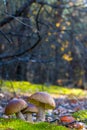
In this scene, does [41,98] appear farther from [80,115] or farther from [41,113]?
[80,115]

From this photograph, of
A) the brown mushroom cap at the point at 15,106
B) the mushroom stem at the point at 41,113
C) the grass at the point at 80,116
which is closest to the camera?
the brown mushroom cap at the point at 15,106

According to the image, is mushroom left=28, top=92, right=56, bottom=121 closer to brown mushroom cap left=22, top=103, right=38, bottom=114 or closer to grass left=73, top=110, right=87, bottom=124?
brown mushroom cap left=22, top=103, right=38, bottom=114

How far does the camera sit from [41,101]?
4992 millimetres

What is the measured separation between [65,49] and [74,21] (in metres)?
4.20

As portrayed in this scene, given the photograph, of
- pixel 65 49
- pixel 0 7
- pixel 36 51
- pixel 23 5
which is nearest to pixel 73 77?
pixel 65 49

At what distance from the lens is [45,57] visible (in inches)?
513

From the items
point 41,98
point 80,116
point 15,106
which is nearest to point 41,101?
point 41,98

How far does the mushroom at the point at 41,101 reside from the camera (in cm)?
500

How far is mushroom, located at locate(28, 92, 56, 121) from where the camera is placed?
4996 millimetres

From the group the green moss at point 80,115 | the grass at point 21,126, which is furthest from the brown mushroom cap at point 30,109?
the green moss at point 80,115

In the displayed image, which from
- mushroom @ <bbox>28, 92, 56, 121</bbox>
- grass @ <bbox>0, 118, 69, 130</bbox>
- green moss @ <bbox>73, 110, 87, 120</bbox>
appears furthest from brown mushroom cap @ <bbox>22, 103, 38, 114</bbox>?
green moss @ <bbox>73, 110, 87, 120</bbox>

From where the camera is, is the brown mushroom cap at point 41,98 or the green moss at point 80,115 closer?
the brown mushroom cap at point 41,98

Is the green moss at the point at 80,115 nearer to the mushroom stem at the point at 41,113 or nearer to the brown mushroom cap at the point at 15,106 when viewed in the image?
the mushroom stem at the point at 41,113

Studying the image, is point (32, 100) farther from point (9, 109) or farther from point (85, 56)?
point (85, 56)
